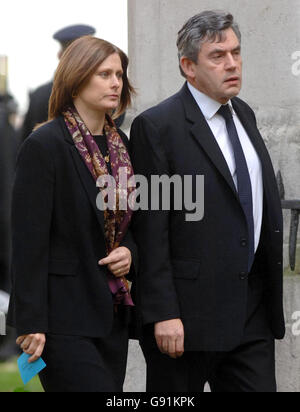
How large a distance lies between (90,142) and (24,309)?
66 cm

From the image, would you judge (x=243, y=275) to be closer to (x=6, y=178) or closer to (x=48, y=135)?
(x=48, y=135)

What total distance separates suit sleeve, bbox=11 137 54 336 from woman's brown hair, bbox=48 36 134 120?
0.73 feet

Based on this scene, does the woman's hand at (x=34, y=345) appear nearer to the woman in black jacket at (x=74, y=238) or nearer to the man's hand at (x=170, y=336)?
the woman in black jacket at (x=74, y=238)

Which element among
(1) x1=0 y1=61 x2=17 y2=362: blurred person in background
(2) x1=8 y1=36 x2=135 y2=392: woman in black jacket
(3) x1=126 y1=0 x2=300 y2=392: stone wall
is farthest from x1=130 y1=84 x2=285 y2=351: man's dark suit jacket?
(1) x1=0 y1=61 x2=17 y2=362: blurred person in background

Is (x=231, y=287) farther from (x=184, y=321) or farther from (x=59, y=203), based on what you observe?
(x=59, y=203)

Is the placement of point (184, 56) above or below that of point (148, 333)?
above

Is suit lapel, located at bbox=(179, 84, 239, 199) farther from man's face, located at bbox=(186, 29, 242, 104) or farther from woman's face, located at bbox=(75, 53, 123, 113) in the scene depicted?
woman's face, located at bbox=(75, 53, 123, 113)

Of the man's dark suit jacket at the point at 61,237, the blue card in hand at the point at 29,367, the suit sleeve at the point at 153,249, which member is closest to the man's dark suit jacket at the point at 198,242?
the suit sleeve at the point at 153,249

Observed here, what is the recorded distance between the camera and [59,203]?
466 centimetres

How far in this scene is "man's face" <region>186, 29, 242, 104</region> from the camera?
479 centimetres

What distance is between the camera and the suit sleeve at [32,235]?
461cm

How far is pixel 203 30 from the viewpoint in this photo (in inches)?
189

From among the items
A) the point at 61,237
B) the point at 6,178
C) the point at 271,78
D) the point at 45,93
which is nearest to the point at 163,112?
the point at 61,237
